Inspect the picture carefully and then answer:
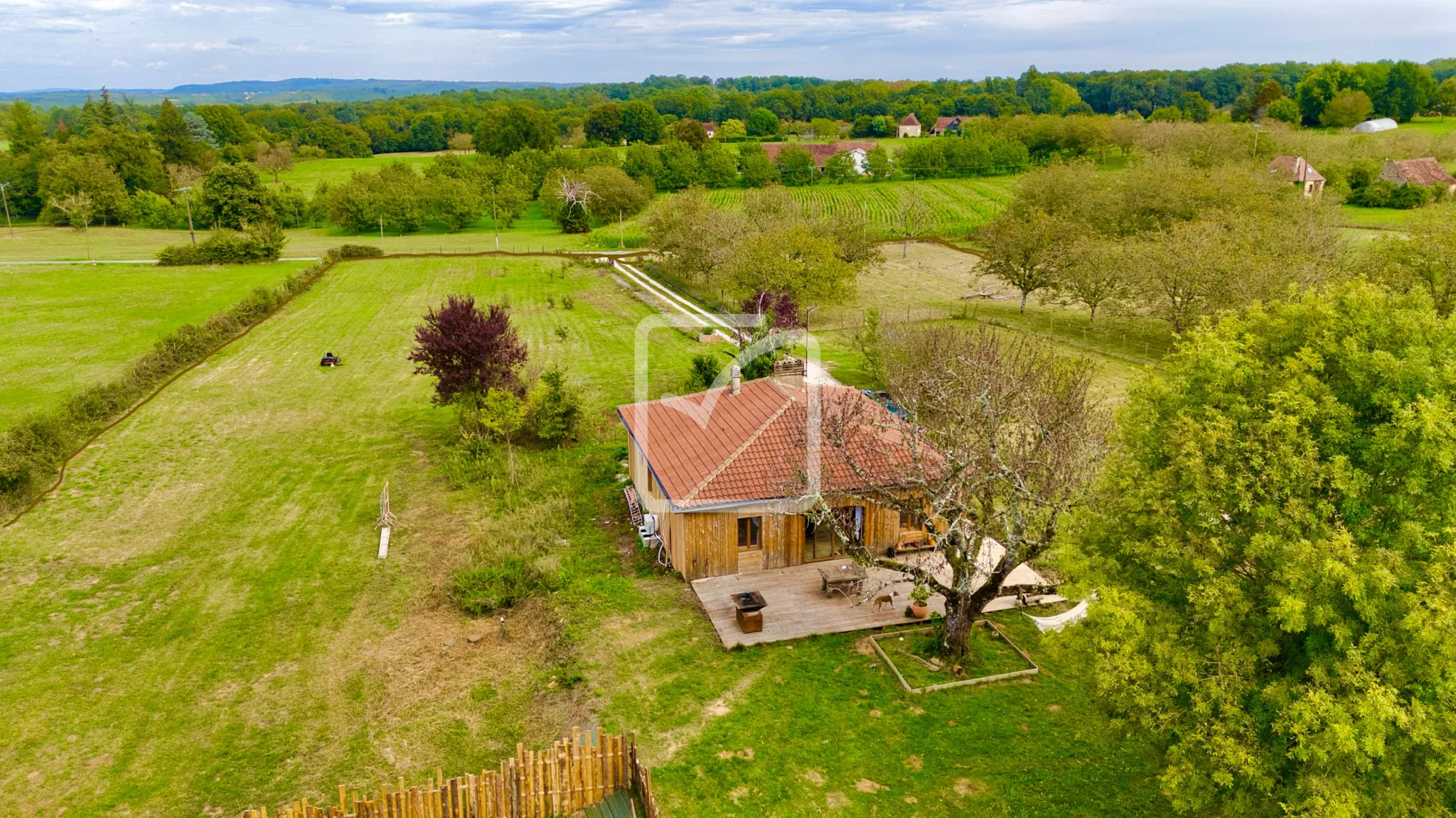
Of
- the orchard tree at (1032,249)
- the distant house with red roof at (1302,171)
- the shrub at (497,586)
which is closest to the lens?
the shrub at (497,586)

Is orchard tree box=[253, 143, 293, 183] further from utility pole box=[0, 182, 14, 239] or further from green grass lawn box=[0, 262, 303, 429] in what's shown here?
green grass lawn box=[0, 262, 303, 429]

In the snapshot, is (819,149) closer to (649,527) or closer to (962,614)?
(649,527)

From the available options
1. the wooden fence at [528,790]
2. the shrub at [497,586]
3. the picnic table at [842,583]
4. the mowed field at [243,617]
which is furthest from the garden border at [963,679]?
the shrub at [497,586]

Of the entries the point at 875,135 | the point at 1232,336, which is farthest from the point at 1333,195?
the point at 875,135

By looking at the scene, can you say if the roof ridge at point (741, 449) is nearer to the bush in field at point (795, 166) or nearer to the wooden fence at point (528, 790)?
the wooden fence at point (528, 790)

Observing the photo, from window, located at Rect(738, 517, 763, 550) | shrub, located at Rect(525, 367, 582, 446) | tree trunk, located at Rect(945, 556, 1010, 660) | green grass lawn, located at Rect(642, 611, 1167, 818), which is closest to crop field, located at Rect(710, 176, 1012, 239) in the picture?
shrub, located at Rect(525, 367, 582, 446)
